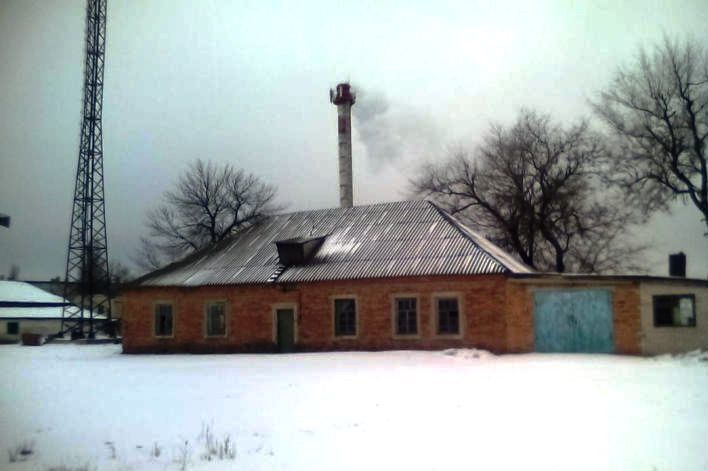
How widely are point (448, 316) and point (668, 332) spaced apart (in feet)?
21.3

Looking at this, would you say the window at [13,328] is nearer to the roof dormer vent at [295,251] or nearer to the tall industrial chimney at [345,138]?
the tall industrial chimney at [345,138]

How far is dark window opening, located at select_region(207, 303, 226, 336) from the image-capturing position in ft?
87.6

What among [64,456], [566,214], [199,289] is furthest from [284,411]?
[566,214]

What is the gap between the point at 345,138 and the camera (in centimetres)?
3512

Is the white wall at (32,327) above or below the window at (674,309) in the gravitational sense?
below

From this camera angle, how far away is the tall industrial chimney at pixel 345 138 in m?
34.5

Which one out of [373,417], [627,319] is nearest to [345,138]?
[627,319]

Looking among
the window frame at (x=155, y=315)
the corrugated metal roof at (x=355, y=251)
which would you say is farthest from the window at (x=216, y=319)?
the window frame at (x=155, y=315)

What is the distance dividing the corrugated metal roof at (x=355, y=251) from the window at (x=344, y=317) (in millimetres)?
931

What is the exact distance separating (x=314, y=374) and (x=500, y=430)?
757 cm

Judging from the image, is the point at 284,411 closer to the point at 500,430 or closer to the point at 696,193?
the point at 500,430

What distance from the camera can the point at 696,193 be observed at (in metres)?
26.6

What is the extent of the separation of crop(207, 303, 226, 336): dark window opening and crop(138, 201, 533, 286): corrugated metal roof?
97cm

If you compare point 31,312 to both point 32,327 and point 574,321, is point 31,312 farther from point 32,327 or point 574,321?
point 574,321
